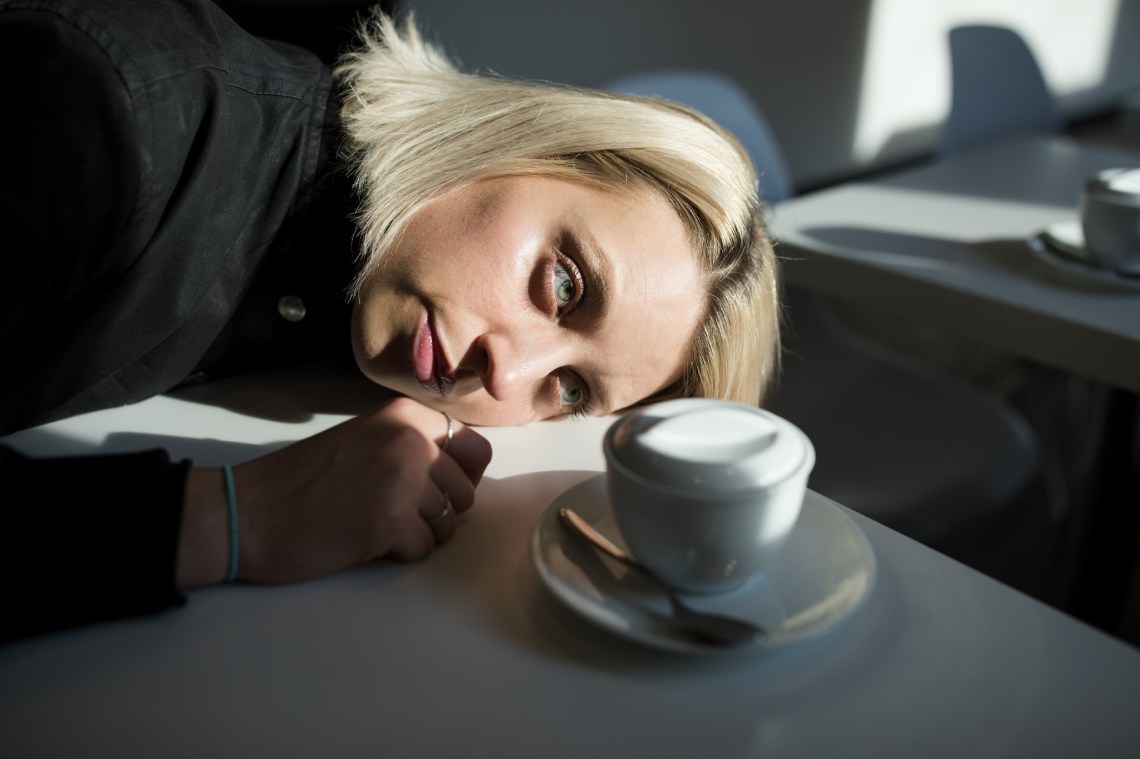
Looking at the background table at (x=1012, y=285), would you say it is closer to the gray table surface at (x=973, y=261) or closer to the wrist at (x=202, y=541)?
the gray table surface at (x=973, y=261)

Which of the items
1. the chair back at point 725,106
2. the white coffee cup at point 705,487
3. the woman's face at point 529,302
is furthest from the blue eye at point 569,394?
the chair back at point 725,106

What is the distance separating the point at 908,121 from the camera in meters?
4.52

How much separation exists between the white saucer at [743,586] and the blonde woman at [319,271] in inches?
4.3

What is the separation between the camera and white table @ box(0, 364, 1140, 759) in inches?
22.0

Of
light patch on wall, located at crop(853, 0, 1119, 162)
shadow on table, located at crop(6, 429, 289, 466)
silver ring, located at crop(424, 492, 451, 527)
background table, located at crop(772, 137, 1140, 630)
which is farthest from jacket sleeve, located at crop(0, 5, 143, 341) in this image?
light patch on wall, located at crop(853, 0, 1119, 162)

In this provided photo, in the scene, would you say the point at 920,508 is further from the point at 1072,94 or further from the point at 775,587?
the point at 1072,94

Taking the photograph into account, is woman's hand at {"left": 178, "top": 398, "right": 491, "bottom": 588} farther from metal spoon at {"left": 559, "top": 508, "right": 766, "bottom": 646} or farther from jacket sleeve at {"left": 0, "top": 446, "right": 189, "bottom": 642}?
metal spoon at {"left": 559, "top": 508, "right": 766, "bottom": 646}

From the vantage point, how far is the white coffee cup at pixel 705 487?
59 cm

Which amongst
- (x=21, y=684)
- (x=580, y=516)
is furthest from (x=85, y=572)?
(x=580, y=516)

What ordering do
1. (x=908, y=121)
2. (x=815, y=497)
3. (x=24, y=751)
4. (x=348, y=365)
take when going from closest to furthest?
1. (x=24, y=751)
2. (x=815, y=497)
3. (x=348, y=365)
4. (x=908, y=121)

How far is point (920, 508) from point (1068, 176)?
83 cm

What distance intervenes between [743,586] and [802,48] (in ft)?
11.7

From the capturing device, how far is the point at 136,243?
2.86 ft

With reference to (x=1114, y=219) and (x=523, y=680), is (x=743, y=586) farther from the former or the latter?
(x=1114, y=219)
